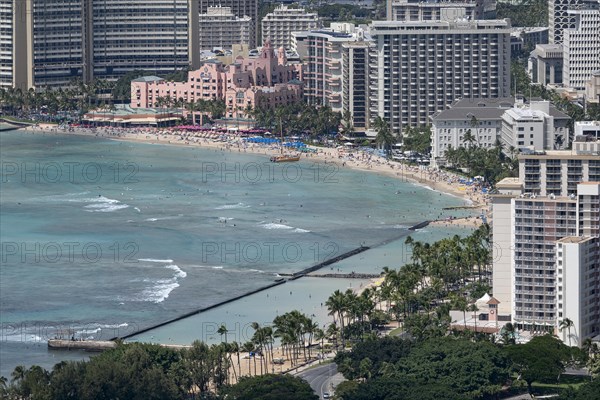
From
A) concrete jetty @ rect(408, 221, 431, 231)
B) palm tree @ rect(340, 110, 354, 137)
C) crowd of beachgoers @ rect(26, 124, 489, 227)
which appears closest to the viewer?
concrete jetty @ rect(408, 221, 431, 231)

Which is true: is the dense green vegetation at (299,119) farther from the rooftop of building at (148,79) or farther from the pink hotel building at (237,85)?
the rooftop of building at (148,79)

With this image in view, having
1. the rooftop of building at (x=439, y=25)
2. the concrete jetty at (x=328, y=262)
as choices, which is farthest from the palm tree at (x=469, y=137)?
the concrete jetty at (x=328, y=262)

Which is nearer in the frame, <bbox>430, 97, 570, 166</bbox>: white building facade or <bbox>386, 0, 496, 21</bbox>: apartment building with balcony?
<bbox>430, 97, 570, 166</bbox>: white building facade

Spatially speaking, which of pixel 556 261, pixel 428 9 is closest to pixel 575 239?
pixel 556 261

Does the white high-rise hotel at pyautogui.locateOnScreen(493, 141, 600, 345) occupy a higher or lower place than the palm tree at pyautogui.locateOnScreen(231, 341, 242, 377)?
higher

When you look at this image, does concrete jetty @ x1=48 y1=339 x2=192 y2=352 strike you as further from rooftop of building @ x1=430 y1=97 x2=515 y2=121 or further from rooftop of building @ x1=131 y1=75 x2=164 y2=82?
rooftop of building @ x1=131 y1=75 x2=164 y2=82

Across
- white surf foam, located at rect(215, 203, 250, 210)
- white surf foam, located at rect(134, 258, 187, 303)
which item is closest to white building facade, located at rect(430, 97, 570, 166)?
white surf foam, located at rect(215, 203, 250, 210)

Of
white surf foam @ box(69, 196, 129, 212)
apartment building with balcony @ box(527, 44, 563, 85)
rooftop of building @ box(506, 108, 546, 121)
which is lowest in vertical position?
white surf foam @ box(69, 196, 129, 212)

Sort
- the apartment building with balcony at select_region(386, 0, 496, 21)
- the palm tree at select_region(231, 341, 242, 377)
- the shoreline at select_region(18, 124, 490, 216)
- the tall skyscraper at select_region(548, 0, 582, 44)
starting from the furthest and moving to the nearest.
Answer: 1. the tall skyscraper at select_region(548, 0, 582, 44)
2. the apartment building with balcony at select_region(386, 0, 496, 21)
3. the shoreline at select_region(18, 124, 490, 216)
4. the palm tree at select_region(231, 341, 242, 377)
